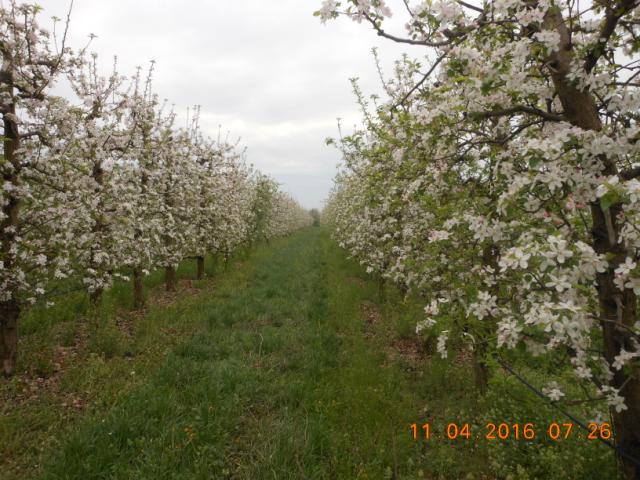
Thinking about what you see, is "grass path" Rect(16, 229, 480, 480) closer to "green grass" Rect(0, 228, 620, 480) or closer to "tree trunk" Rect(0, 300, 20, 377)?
"green grass" Rect(0, 228, 620, 480)

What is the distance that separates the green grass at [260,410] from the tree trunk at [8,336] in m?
0.88

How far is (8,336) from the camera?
5.91 metres

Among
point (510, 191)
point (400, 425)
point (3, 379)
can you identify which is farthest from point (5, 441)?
point (510, 191)

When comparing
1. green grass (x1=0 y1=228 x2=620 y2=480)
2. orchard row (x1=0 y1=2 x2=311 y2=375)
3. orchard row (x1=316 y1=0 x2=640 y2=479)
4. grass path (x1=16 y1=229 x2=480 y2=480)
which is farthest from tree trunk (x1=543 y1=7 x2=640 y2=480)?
orchard row (x1=0 y1=2 x2=311 y2=375)

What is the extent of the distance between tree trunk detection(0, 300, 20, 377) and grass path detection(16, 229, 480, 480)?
7.08ft

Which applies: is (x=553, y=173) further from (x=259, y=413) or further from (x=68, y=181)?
(x=68, y=181)

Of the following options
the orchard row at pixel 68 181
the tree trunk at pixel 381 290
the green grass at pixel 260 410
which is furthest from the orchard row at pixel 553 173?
the tree trunk at pixel 381 290

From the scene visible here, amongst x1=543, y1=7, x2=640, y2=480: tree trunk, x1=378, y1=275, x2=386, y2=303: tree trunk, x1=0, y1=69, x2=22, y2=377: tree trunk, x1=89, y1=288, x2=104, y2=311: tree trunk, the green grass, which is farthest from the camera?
x1=378, y1=275, x2=386, y2=303: tree trunk

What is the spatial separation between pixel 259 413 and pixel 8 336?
14.3ft

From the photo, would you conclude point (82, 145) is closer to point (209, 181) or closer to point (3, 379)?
point (3, 379)

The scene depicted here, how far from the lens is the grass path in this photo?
418cm

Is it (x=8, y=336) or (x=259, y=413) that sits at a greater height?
(x=8, y=336)

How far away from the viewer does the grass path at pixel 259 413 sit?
4.18 metres

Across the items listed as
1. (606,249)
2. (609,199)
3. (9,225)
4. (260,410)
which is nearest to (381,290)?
(260,410)
